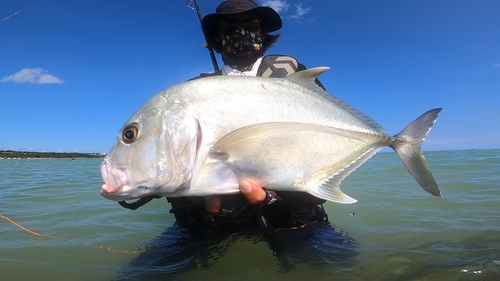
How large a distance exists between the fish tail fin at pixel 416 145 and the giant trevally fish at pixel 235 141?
13.7 inches

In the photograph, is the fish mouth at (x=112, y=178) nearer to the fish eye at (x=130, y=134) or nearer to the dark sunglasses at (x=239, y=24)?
the fish eye at (x=130, y=134)

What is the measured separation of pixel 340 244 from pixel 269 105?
2051 millimetres

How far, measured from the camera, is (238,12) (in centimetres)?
329

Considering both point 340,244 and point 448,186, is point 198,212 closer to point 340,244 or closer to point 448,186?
point 340,244

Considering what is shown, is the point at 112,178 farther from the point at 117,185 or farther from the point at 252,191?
the point at 252,191

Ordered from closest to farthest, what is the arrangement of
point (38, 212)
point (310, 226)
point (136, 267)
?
point (136, 267), point (310, 226), point (38, 212)

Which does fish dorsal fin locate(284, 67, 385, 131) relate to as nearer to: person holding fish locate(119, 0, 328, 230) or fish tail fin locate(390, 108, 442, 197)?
fish tail fin locate(390, 108, 442, 197)

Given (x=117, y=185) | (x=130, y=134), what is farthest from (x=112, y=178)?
(x=130, y=134)

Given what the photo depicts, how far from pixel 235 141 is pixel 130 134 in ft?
2.01

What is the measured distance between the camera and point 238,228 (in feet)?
11.9

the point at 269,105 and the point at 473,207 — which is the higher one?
the point at 269,105

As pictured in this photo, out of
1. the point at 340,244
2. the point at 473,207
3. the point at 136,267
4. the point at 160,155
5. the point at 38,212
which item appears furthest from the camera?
the point at 38,212

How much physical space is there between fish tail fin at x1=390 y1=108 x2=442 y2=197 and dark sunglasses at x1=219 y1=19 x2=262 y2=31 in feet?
6.09

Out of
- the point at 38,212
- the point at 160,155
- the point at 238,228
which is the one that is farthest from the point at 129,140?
the point at 38,212
